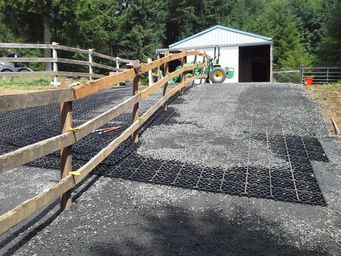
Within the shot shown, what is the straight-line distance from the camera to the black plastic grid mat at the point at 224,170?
4254 millimetres

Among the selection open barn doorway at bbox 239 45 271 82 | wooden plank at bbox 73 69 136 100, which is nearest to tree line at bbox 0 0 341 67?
open barn doorway at bbox 239 45 271 82

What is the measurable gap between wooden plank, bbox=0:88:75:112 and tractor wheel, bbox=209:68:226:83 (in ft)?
39.4

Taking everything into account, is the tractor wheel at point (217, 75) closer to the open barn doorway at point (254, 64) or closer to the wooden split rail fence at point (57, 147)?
the wooden split rail fence at point (57, 147)

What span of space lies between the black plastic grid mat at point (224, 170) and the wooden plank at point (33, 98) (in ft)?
4.65

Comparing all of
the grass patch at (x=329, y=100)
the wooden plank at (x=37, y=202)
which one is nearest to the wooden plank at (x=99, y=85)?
the wooden plank at (x=37, y=202)

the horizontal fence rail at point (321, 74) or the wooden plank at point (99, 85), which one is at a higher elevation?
the wooden plank at point (99, 85)

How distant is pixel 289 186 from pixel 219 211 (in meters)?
1.07

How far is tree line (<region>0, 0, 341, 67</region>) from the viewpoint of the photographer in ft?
84.1

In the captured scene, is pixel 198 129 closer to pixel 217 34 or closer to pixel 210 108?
pixel 210 108

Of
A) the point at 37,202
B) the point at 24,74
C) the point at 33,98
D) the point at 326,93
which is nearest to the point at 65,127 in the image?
the point at 33,98

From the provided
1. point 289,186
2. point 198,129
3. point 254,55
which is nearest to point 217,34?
point 254,55

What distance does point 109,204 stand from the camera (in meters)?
3.90

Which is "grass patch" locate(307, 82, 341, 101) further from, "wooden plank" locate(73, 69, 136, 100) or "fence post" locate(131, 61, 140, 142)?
"wooden plank" locate(73, 69, 136, 100)

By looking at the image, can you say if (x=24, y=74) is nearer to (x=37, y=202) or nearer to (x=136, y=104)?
(x=136, y=104)
